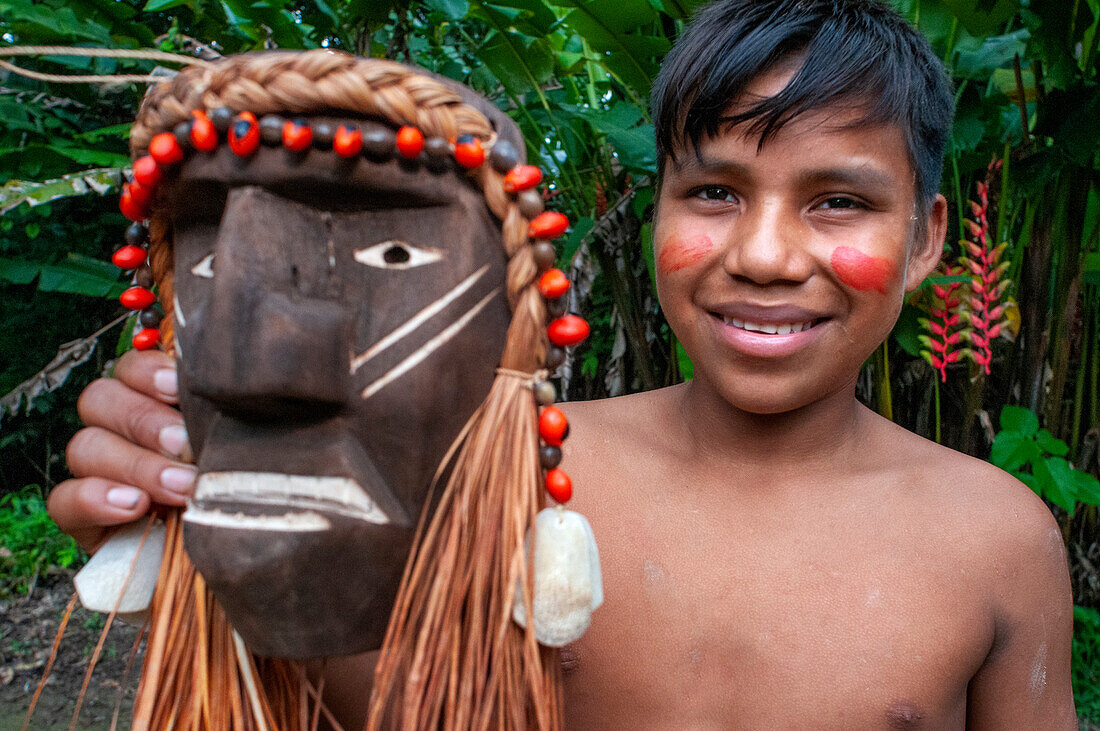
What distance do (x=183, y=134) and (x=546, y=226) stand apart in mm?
334

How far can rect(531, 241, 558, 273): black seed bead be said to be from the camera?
2.30ft

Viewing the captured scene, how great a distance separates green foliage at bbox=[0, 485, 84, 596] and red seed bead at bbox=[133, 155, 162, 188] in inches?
114

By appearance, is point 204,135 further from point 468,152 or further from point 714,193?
point 714,193

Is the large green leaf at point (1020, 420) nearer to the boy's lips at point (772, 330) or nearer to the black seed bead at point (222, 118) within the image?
the boy's lips at point (772, 330)

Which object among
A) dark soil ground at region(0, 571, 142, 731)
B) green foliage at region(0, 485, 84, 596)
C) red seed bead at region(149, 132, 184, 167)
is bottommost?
dark soil ground at region(0, 571, 142, 731)

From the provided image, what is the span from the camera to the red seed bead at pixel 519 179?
0.69 metres

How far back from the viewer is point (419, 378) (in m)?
0.67

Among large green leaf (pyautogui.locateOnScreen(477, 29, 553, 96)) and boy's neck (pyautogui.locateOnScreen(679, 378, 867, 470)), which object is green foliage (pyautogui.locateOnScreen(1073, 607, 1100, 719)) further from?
large green leaf (pyautogui.locateOnScreen(477, 29, 553, 96))

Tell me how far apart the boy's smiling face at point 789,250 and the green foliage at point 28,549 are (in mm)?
2977

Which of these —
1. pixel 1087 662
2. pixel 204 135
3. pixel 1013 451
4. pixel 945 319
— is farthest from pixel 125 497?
pixel 1087 662

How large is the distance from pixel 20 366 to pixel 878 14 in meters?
3.76

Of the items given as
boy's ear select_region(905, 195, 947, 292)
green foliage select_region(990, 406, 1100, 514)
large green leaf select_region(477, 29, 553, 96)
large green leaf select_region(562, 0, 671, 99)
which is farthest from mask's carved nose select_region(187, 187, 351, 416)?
green foliage select_region(990, 406, 1100, 514)

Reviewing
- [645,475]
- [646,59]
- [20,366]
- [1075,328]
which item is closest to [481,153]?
[645,475]

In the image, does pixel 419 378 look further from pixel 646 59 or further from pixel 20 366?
pixel 20 366
